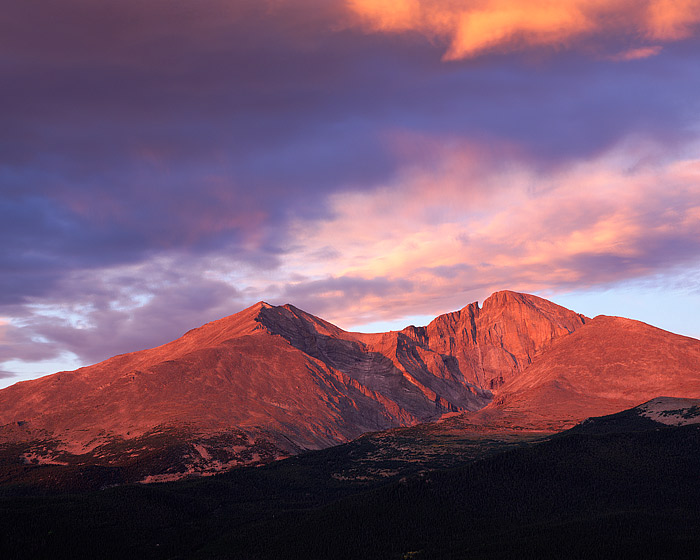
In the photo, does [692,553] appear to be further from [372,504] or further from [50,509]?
[50,509]

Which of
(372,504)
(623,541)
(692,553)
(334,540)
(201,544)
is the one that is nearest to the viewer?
(692,553)

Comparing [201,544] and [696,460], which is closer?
[201,544]

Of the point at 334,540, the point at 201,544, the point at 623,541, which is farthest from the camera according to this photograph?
the point at 201,544

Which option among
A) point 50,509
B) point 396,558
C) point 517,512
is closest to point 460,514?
point 517,512

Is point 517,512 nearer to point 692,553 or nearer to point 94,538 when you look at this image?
point 692,553

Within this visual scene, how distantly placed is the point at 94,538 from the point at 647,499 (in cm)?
15231

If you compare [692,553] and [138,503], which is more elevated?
[138,503]

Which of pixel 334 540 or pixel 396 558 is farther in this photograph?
pixel 334 540

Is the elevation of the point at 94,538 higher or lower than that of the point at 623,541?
higher

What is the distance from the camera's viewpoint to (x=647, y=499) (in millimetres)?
178625

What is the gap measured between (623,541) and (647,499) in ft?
138

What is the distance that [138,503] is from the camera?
7761 inches

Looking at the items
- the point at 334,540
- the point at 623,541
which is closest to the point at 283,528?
the point at 334,540

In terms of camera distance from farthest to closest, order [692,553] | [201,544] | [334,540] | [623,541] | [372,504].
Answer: [372,504]
[201,544]
[334,540]
[623,541]
[692,553]
